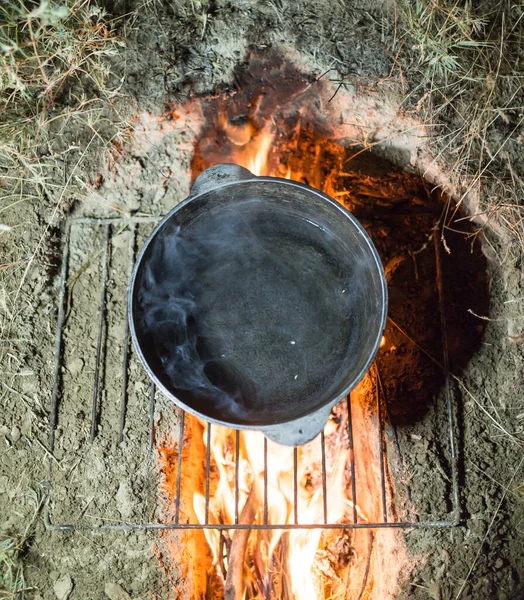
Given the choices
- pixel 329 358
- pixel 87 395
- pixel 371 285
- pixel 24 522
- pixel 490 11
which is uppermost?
pixel 490 11

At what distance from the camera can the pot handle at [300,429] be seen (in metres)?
1.46

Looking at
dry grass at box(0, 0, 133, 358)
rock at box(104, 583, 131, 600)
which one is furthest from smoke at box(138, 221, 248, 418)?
rock at box(104, 583, 131, 600)

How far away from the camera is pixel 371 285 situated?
5.42 ft

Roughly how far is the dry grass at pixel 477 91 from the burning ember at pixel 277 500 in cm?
45

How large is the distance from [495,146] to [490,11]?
0.46 m

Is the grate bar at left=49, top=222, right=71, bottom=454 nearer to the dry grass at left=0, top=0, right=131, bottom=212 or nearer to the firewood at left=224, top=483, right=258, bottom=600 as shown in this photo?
the dry grass at left=0, top=0, right=131, bottom=212

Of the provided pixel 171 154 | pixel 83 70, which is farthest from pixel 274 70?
pixel 83 70

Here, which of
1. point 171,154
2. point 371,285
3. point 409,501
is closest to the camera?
point 371,285

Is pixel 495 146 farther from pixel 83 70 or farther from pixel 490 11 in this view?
pixel 83 70

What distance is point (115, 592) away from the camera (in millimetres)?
1778

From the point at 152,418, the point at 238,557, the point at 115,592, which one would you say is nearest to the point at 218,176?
the point at 152,418

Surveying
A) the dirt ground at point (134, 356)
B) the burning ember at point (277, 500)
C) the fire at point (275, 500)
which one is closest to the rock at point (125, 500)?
the dirt ground at point (134, 356)

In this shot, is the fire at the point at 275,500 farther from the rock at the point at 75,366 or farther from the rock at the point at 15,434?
the rock at the point at 15,434

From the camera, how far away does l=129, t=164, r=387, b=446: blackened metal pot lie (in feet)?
5.51
